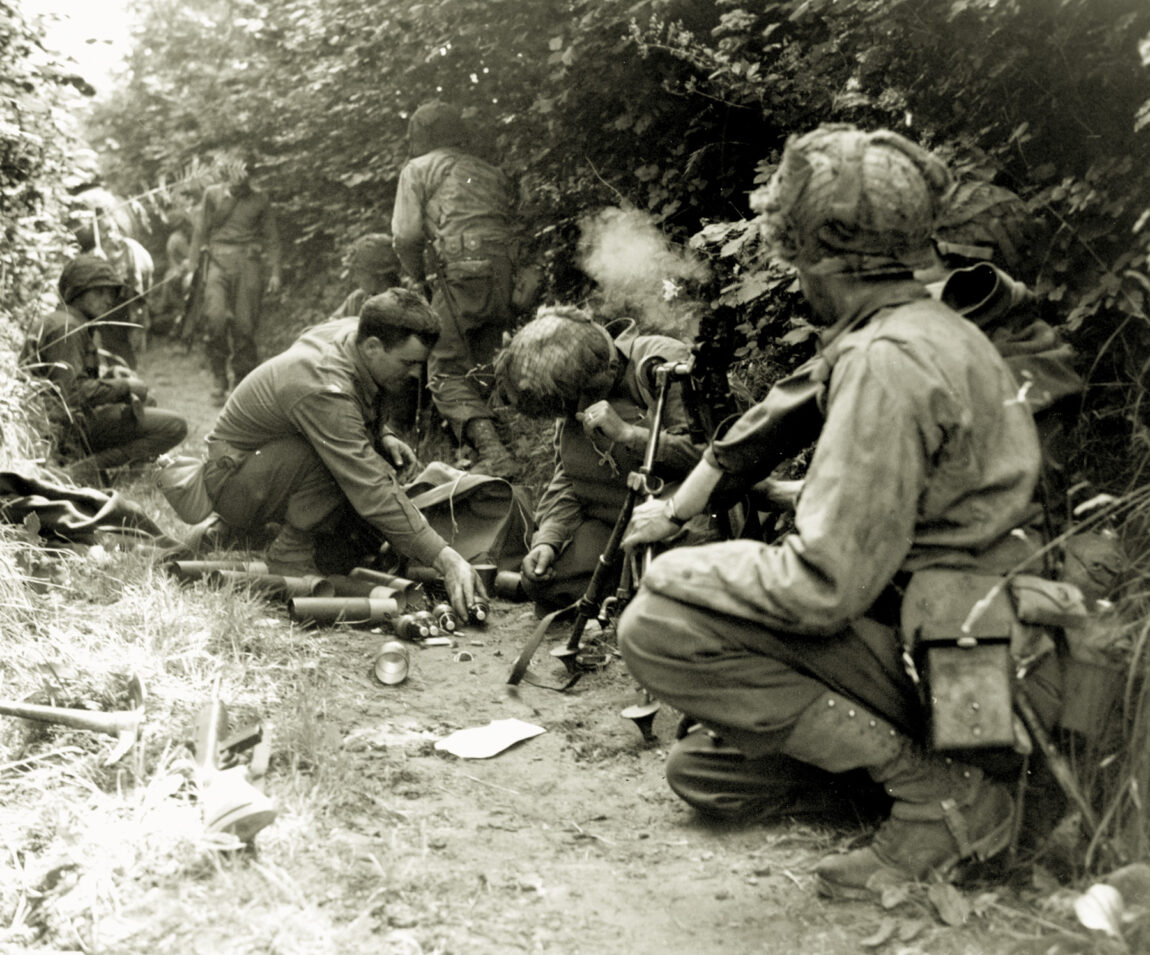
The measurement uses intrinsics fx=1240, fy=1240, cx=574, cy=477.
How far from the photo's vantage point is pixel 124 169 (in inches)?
576

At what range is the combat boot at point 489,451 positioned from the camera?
25.7 ft

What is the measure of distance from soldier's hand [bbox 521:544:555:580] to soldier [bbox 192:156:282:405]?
7306 millimetres

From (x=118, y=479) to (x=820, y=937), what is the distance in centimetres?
653

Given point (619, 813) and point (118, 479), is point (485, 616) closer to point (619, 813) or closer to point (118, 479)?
point (619, 813)

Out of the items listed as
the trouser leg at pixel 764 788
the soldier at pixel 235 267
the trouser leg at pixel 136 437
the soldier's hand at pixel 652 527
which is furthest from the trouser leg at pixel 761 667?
the soldier at pixel 235 267

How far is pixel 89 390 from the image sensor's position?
7.90m

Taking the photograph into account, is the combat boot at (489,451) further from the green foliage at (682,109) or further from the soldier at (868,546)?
the soldier at (868,546)

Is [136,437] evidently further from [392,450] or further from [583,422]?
[583,422]

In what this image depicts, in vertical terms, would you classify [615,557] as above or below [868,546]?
below

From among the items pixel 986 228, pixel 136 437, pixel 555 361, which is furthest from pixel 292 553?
pixel 986 228

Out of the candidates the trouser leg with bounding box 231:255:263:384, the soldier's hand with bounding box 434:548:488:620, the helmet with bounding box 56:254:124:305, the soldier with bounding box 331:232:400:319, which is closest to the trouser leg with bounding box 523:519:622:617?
the soldier's hand with bounding box 434:548:488:620

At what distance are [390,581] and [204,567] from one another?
810 mm

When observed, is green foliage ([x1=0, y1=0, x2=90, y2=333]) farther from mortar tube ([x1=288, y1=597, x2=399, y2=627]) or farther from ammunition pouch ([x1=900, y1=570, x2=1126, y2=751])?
ammunition pouch ([x1=900, y1=570, x2=1126, y2=751])

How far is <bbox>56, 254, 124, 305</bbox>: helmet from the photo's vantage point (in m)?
7.78
